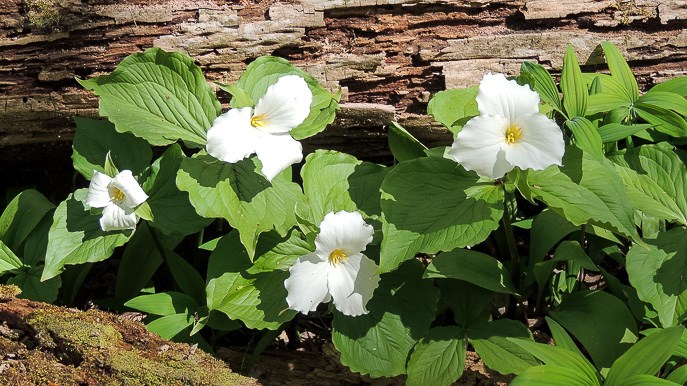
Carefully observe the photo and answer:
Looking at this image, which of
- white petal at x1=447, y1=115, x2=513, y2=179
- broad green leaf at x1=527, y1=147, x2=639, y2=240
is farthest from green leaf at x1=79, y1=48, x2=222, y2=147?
broad green leaf at x1=527, y1=147, x2=639, y2=240

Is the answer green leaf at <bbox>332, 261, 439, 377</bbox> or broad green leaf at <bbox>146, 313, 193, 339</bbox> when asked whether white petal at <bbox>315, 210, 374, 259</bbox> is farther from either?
broad green leaf at <bbox>146, 313, 193, 339</bbox>

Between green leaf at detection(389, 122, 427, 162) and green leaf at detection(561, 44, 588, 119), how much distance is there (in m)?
0.54

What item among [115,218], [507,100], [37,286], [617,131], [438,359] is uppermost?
[507,100]

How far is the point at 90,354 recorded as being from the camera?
2295 mm

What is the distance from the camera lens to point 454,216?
2.35 meters

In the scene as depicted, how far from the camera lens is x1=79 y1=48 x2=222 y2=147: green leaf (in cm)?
267

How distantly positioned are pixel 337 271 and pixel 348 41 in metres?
0.96

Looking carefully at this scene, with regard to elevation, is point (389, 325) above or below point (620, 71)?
below

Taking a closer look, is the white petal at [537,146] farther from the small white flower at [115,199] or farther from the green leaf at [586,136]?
the small white flower at [115,199]

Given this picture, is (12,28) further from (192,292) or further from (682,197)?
(682,197)

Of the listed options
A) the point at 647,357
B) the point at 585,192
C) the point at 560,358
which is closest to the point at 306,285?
the point at 560,358

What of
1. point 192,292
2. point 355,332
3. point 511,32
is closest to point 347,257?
point 355,332

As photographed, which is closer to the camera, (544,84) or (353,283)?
(353,283)

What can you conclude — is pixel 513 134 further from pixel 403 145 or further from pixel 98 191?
pixel 98 191
